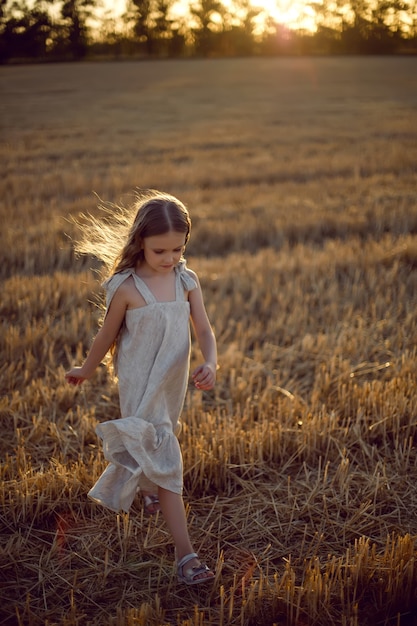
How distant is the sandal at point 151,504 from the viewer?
2.61 meters

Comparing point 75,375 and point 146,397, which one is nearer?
point 146,397

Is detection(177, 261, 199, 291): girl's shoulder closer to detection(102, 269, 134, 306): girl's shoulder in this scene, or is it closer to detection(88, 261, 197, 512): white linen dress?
detection(88, 261, 197, 512): white linen dress

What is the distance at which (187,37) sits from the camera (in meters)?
79.1

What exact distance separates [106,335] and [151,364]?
0.23 meters

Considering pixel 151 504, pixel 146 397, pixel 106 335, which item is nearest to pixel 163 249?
pixel 106 335

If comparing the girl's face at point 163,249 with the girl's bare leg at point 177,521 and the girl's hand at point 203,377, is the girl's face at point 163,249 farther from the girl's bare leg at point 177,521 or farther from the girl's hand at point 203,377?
the girl's bare leg at point 177,521

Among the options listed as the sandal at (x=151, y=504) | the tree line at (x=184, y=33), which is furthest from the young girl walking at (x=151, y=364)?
the tree line at (x=184, y=33)

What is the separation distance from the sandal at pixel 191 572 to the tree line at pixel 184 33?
77378 mm

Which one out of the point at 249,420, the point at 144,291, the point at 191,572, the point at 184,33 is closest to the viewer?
the point at 191,572

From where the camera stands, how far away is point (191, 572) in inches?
83.8

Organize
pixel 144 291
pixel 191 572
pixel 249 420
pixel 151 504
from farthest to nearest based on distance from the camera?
pixel 249 420
pixel 151 504
pixel 144 291
pixel 191 572

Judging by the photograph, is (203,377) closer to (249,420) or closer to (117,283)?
(117,283)

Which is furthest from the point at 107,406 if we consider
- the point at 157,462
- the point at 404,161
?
the point at 404,161

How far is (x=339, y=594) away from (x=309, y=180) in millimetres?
9879
